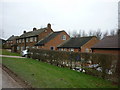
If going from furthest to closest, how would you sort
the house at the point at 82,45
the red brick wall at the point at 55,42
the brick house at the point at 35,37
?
the brick house at the point at 35,37, the red brick wall at the point at 55,42, the house at the point at 82,45

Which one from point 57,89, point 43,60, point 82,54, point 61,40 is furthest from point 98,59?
point 61,40

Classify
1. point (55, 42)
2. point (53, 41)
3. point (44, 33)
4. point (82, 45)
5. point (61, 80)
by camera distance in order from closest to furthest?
1. point (61, 80)
2. point (82, 45)
3. point (53, 41)
4. point (55, 42)
5. point (44, 33)

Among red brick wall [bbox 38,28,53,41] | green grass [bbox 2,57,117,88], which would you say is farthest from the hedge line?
red brick wall [bbox 38,28,53,41]

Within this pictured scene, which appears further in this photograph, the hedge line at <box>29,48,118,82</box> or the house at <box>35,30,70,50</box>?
the house at <box>35,30,70,50</box>

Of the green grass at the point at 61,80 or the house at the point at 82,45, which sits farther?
the house at the point at 82,45

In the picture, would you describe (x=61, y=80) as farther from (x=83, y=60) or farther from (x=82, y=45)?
(x=82, y=45)

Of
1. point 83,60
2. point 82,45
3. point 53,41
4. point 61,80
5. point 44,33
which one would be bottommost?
point 61,80

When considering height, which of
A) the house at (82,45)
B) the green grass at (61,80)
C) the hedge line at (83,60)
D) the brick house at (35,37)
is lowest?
the green grass at (61,80)

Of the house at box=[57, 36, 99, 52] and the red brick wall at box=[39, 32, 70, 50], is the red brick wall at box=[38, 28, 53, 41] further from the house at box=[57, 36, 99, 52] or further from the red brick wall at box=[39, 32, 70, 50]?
the house at box=[57, 36, 99, 52]

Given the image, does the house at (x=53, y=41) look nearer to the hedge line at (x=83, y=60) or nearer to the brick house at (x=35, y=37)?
the brick house at (x=35, y=37)

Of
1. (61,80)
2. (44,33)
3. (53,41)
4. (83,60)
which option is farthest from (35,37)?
(61,80)

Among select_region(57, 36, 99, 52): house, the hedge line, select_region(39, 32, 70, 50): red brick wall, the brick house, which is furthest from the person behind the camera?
the brick house

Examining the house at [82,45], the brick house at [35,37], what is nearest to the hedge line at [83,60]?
the house at [82,45]

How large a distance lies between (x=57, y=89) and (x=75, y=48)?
28211 mm
